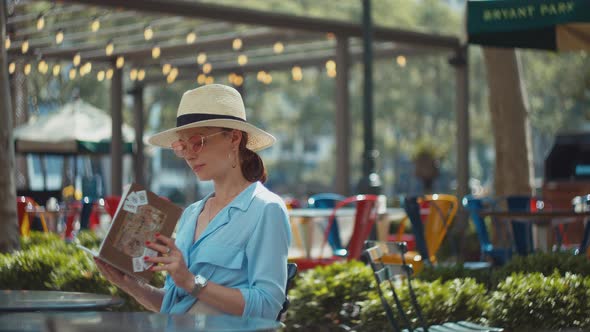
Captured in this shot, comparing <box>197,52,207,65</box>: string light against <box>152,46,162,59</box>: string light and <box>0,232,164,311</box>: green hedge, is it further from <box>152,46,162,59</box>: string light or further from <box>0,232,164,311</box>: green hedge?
<box>0,232,164,311</box>: green hedge

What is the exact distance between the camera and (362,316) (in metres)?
7.74

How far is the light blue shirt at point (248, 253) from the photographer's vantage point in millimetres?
4121

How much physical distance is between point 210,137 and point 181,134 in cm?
12

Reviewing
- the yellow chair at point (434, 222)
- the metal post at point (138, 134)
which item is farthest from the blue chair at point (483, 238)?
the metal post at point (138, 134)

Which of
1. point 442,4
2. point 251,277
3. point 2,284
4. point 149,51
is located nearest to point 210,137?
point 251,277

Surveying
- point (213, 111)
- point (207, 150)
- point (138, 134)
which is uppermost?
point (213, 111)

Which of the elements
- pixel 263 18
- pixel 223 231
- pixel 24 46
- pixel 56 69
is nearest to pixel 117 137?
pixel 56 69

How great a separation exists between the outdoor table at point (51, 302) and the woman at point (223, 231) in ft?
0.36

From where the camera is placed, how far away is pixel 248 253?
165 inches

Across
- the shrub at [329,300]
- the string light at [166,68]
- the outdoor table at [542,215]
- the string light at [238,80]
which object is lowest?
the shrub at [329,300]

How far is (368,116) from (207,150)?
11.6 metres

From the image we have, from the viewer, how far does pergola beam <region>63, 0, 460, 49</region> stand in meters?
15.2

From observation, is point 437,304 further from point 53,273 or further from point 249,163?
point 249,163

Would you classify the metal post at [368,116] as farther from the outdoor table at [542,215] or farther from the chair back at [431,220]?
the outdoor table at [542,215]
